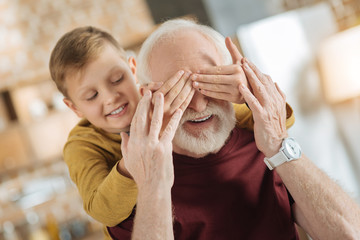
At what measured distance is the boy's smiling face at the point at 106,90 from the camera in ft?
4.64

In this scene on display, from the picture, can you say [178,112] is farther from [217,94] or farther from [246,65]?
[246,65]

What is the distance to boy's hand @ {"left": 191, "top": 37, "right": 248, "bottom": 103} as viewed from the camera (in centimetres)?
122

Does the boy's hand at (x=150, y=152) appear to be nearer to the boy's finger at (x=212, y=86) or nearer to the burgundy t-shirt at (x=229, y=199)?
the boy's finger at (x=212, y=86)

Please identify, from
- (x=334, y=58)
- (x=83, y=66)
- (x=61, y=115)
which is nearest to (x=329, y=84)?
(x=334, y=58)

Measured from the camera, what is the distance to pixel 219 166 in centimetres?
144

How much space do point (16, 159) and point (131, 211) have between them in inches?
156

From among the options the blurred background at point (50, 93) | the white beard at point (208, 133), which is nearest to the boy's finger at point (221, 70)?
the white beard at point (208, 133)

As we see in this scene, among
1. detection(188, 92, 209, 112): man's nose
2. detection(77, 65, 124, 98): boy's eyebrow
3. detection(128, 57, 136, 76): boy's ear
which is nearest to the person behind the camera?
detection(188, 92, 209, 112): man's nose

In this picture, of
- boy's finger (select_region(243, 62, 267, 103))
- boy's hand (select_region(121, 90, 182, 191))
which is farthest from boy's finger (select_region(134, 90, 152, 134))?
boy's finger (select_region(243, 62, 267, 103))

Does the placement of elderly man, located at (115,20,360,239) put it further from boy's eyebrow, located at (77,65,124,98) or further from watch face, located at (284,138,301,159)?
boy's eyebrow, located at (77,65,124,98)

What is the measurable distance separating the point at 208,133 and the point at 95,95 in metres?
0.48

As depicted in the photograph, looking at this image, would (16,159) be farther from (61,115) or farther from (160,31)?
(160,31)

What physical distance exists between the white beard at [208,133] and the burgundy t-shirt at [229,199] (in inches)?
3.1

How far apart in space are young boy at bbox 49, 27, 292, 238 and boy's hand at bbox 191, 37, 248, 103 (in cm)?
5
